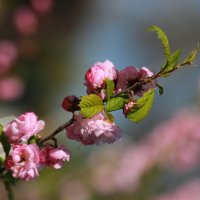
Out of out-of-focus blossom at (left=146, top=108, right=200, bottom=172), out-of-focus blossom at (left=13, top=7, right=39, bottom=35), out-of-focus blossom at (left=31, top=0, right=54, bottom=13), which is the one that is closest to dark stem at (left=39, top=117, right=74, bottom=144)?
out-of-focus blossom at (left=146, top=108, right=200, bottom=172)

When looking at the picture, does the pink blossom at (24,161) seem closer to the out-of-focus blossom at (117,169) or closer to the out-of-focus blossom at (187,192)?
the out-of-focus blossom at (117,169)

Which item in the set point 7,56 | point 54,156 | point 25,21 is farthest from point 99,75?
point 25,21


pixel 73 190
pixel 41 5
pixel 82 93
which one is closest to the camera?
pixel 82 93

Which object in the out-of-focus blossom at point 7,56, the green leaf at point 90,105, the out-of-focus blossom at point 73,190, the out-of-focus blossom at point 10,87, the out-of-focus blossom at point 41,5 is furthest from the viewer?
the out-of-focus blossom at point 41,5

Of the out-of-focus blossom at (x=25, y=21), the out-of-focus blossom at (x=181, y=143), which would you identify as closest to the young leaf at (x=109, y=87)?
the out-of-focus blossom at (x=181, y=143)

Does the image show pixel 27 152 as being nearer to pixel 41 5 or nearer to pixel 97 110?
pixel 97 110

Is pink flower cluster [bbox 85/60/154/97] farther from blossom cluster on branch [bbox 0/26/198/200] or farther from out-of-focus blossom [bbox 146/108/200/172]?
out-of-focus blossom [bbox 146/108/200/172]
